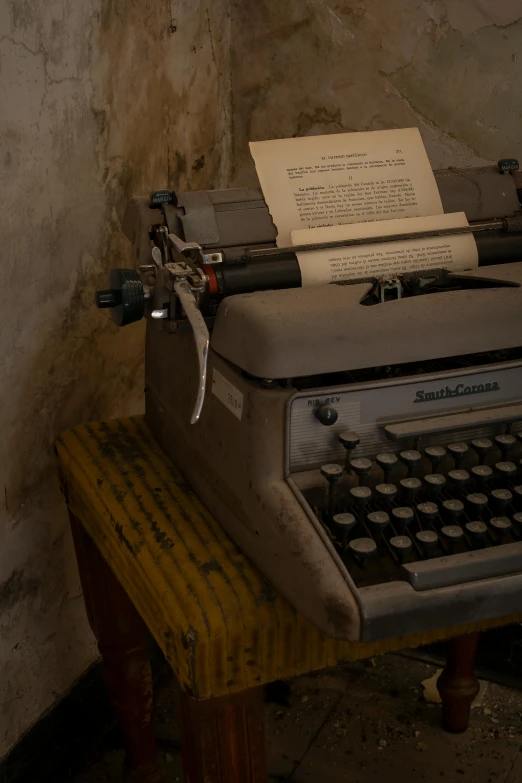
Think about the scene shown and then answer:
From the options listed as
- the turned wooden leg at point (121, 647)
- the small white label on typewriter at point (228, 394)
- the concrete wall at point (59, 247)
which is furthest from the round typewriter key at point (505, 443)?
the concrete wall at point (59, 247)

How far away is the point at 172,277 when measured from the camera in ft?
4.37

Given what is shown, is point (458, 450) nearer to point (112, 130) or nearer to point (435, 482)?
point (435, 482)

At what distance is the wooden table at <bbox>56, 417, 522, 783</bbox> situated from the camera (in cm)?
118

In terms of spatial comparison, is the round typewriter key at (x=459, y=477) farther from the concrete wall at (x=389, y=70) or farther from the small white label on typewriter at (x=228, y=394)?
the concrete wall at (x=389, y=70)

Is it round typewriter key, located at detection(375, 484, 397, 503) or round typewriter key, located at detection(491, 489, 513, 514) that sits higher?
round typewriter key, located at detection(375, 484, 397, 503)

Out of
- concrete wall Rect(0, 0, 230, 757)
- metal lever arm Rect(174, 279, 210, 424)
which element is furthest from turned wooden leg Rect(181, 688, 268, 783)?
concrete wall Rect(0, 0, 230, 757)

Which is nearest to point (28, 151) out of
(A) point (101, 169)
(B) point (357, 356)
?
(A) point (101, 169)

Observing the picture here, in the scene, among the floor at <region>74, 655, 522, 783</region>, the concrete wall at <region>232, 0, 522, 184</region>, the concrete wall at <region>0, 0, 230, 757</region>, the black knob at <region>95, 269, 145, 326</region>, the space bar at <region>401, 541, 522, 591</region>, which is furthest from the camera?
the concrete wall at <region>232, 0, 522, 184</region>

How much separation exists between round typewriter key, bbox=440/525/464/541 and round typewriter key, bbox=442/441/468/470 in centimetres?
12

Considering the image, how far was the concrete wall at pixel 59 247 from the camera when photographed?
1.56m

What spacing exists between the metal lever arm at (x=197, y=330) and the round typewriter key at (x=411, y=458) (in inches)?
11.9

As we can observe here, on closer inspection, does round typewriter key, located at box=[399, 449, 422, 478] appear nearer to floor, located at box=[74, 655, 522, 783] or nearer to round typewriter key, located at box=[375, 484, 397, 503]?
round typewriter key, located at box=[375, 484, 397, 503]

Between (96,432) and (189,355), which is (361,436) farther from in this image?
(96,432)

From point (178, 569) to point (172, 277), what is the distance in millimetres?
443
